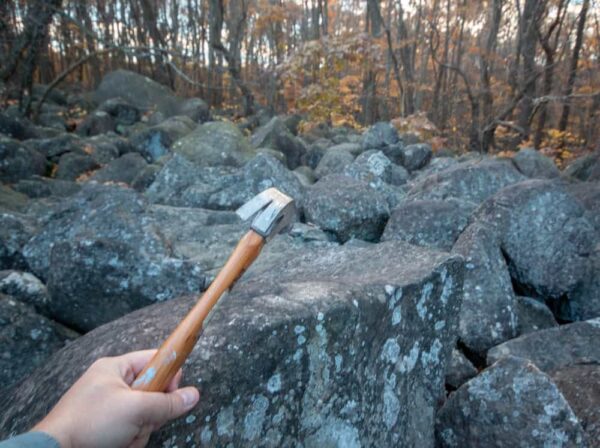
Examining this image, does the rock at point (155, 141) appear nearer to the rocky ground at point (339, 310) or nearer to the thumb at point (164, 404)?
the rocky ground at point (339, 310)

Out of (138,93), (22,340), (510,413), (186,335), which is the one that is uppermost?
(138,93)

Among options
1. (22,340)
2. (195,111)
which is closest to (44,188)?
(22,340)

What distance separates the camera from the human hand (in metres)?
1.20

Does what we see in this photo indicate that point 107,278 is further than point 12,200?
No

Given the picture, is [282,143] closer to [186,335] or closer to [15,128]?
[15,128]

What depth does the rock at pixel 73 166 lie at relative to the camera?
820 centimetres

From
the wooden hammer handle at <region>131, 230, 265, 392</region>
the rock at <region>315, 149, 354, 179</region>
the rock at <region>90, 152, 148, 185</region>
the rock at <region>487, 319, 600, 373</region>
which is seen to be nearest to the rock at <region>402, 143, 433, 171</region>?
the rock at <region>315, 149, 354, 179</region>

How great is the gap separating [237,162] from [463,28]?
1441cm

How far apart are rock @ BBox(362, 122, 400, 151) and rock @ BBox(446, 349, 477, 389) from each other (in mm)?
8195

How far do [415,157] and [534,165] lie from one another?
3.11 m

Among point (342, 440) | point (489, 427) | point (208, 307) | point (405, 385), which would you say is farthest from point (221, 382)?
point (489, 427)

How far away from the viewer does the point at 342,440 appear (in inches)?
73.7

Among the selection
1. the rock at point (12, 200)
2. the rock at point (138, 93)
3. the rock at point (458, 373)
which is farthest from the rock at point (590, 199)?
the rock at point (138, 93)

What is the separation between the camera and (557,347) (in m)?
2.82
